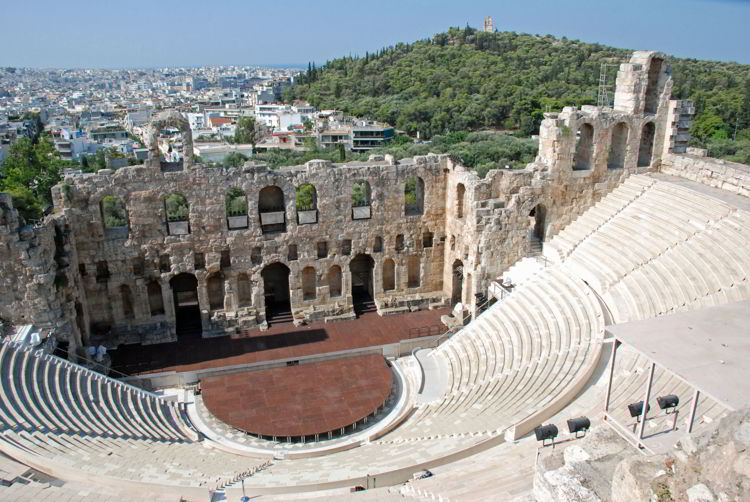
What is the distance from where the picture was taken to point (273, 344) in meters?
24.0

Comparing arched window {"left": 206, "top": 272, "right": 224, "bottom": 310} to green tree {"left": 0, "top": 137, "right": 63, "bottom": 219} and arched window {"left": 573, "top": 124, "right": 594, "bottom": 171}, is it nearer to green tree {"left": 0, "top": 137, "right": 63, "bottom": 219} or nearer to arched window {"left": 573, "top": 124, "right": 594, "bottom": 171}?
green tree {"left": 0, "top": 137, "right": 63, "bottom": 219}

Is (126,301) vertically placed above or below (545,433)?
below

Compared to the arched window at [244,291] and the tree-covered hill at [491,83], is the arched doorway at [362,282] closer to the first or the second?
the arched window at [244,291]

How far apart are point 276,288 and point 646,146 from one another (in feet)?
56.9

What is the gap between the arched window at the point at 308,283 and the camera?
26.1 meters

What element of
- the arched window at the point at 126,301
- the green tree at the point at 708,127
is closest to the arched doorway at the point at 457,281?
the arched window at the point at 126,301

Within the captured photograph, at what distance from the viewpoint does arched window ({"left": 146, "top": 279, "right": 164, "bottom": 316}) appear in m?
25.1

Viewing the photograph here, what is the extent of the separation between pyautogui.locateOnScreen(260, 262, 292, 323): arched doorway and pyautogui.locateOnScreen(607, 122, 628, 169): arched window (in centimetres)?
1482

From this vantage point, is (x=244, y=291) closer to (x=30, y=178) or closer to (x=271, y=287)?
(x=271, y=287)

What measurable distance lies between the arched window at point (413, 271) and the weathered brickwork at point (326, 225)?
24 centimetres

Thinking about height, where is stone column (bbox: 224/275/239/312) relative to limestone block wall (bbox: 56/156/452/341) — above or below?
below

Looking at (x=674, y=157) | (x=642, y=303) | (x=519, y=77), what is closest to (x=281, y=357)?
(x=642, y=303)

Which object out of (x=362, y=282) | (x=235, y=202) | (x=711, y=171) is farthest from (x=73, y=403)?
(x=235, y=202)

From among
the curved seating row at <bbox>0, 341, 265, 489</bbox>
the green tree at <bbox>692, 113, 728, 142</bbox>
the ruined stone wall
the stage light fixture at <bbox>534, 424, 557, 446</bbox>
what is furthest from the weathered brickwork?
the green tree at <bbox>692, 113, 728, 142</bbox>
